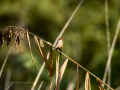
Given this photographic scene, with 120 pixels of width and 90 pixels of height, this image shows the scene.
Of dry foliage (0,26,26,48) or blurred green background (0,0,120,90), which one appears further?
blurred green background (0,0,120,90)

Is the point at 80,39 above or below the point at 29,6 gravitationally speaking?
below

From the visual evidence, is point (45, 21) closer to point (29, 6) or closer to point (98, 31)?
point (29, 6)

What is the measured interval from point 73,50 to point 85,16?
4.72 ft

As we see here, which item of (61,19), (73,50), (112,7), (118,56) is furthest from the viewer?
(61,19)

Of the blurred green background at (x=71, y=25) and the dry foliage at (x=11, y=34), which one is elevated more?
the dry foliage at (x=11, y=34)

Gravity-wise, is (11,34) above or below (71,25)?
above

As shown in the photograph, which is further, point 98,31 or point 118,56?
point 98,31

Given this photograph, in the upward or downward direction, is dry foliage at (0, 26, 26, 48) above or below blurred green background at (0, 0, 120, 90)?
above

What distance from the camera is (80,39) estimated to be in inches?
244

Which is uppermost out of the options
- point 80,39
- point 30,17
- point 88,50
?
point 30,17

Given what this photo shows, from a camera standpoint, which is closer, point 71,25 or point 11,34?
point 11,34

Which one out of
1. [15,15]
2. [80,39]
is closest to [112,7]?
[80,39]

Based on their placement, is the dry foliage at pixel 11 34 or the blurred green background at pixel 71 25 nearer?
the dry foliage at pixel 11 34

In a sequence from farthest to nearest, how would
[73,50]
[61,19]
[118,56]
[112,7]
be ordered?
1. [61,19]
2. [112,7]
3. [73,50]
4. [118,56]
